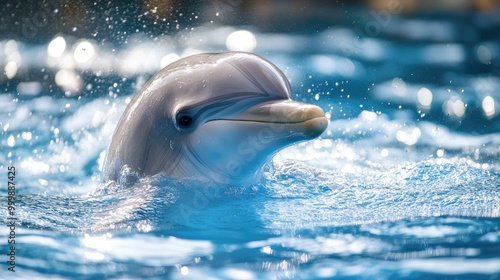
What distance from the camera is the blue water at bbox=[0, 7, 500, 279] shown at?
373 centimetres

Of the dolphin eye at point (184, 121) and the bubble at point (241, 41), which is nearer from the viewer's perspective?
the dolphin eye at point (184, 121)

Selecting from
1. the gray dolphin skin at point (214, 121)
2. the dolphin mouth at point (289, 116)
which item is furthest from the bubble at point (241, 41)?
the dolphin mouth at point (289, 116)

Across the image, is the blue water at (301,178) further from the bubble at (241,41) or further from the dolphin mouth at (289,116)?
the dolphin mouth at (289,116)

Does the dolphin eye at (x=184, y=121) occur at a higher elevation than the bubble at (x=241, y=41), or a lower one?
lower

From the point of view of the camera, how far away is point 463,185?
4961 mm

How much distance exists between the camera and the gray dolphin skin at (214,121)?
160 inches

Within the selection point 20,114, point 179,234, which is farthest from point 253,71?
point 20,114

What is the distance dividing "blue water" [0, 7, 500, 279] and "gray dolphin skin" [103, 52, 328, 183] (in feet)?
0.47

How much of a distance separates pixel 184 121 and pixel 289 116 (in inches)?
25.8

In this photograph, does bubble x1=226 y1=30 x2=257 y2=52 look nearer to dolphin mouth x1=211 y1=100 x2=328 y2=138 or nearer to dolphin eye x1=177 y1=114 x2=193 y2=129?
dolphin eye x1=177 y1=114 x2=193 y2=129

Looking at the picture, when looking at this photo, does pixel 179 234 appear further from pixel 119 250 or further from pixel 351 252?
pixel 351 252

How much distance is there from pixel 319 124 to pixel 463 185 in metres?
1.49

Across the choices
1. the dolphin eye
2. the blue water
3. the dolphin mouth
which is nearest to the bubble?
the blue water

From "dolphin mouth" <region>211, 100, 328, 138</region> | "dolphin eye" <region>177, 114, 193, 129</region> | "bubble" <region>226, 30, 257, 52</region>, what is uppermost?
"bubble" <region>226, 30, 257, 52</region>
